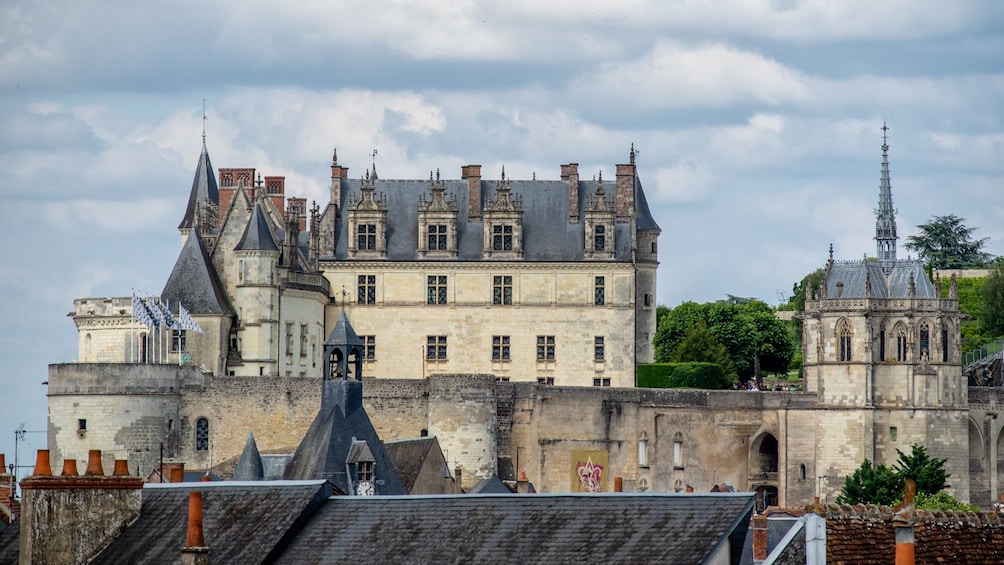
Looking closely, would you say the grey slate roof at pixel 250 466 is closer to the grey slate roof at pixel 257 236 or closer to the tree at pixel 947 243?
the grey slate roof at pixel 257 236

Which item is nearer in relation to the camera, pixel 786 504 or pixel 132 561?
pixel 132 561

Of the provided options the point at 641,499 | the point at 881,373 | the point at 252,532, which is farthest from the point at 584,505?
the point at 881,373

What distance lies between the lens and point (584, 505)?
28625 millimetres

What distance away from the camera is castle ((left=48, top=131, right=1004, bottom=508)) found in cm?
7150

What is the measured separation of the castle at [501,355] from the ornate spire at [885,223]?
5.4 inches

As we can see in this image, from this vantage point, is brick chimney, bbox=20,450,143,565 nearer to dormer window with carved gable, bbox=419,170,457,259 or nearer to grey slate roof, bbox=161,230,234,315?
grey slate roof, bbox=161,230,234,315

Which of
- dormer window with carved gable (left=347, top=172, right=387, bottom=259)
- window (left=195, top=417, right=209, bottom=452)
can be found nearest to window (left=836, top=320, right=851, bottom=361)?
dormer window with carved gable (left=347, top=172, right=387, bottom=259)

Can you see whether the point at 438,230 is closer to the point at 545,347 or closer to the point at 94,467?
the point at 545,347

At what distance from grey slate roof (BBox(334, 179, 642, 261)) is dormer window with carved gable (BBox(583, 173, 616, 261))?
367 millimetres

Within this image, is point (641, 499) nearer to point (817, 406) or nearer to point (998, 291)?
point (817, 406)

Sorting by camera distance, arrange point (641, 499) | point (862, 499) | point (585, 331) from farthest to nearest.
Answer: point (585, 331) → point (862, 499) → point (641, 499)

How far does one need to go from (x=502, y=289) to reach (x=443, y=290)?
2041mm

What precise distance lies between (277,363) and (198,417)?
4.22m

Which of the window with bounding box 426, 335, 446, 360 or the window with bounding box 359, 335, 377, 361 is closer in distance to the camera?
the window with bounding box 359, 335, 377, 361
